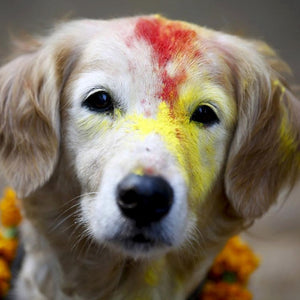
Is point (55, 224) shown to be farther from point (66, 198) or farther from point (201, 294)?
point (201, 294)

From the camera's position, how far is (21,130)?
225 cm

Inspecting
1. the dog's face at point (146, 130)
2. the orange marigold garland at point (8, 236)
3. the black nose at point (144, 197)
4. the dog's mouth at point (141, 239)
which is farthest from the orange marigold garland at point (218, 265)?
the black nose at point (144, 197)

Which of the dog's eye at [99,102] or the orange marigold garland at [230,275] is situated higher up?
the dog's eye at [99,102]

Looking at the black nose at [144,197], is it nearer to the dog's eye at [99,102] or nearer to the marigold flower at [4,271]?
the dog's eye at [99,102]

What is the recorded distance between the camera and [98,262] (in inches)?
93.6

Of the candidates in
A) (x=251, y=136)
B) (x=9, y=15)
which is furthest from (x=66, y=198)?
(x=9, y=15)

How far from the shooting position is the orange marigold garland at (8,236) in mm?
2896

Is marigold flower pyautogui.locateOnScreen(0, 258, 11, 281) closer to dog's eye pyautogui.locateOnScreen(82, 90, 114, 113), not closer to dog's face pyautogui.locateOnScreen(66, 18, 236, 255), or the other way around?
dog's face pyautogui.locateOnScreen(66, 18, 236, 255)

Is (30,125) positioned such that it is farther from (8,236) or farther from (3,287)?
(3,287)

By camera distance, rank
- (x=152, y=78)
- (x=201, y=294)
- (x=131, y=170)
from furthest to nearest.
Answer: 1. (x=201, y=294)
2. (x=152, y=78)
3. (x=131, y=170)

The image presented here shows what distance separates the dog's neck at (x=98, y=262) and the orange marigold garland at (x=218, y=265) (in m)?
0.32

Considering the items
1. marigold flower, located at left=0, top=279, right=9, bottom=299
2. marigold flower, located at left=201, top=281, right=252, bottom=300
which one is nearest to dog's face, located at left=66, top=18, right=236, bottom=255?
marigold flower, located at left=201, top=281, right=252, bottom=300

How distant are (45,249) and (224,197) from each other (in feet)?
2.85

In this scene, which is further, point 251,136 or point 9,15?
point 9,15
